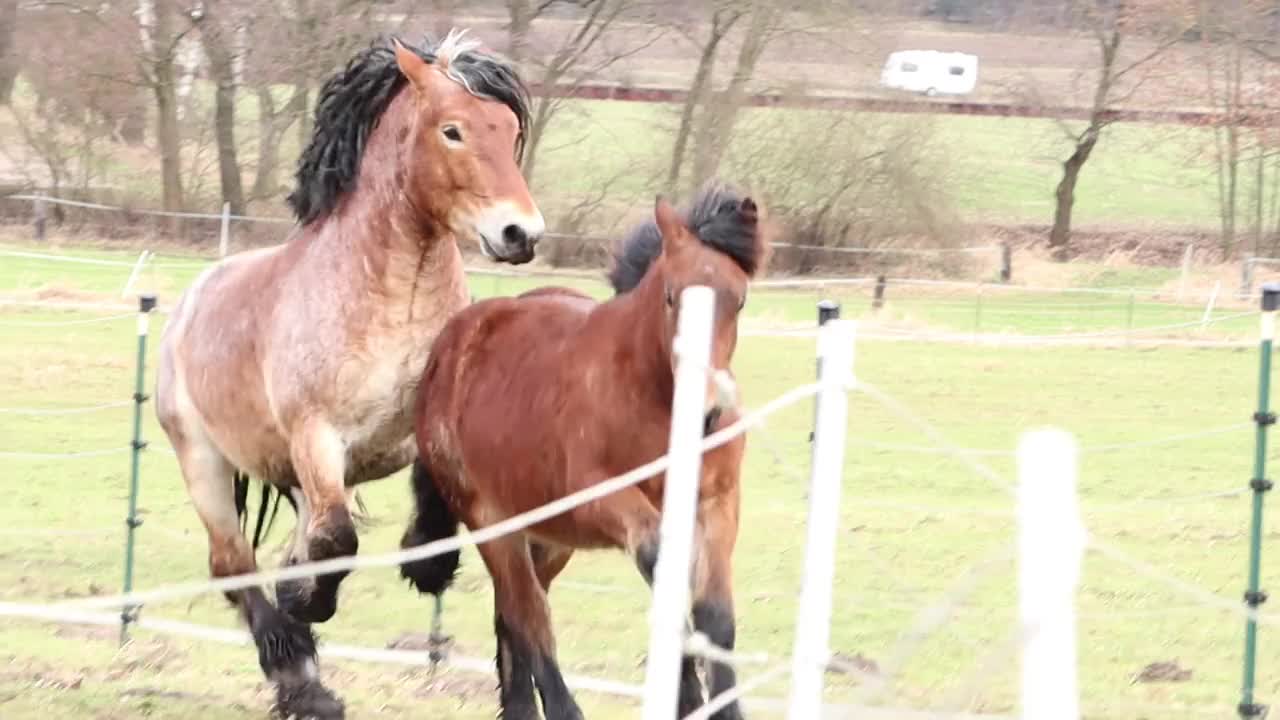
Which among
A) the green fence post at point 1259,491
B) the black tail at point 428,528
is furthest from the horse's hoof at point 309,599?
the green fence post at point 1259,491

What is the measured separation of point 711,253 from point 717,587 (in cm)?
88

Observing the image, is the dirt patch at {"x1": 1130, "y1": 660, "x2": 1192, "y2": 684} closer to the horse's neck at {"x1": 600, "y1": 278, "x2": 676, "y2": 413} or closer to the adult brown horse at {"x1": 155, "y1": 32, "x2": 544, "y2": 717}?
the adult brown horse at {"x1": 155, "y1": 32, "x2": 544, "y2": 717}

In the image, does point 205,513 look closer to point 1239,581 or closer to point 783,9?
point 1239,581

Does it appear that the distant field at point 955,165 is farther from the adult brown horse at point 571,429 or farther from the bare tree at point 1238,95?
the adult brown horse at point 571,429

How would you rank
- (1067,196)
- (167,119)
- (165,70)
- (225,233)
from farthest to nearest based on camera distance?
1. (1067,196)
2. (167,119)
3. (165,70)
4. (225,233)

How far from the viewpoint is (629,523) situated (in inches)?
194

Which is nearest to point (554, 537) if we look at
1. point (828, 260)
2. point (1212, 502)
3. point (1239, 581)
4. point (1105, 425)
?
point (1239, 581)

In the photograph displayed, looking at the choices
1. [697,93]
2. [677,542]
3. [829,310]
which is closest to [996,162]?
[697,93]

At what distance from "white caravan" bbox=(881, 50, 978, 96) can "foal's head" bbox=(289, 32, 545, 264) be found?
25949 mm

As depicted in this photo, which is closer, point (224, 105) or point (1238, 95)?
point (224, 105)

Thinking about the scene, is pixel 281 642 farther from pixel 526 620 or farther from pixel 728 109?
pixel 728 109

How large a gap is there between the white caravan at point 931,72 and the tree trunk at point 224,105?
1069 cm

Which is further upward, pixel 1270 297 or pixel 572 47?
pixel 572 47

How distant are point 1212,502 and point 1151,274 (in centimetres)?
1877
